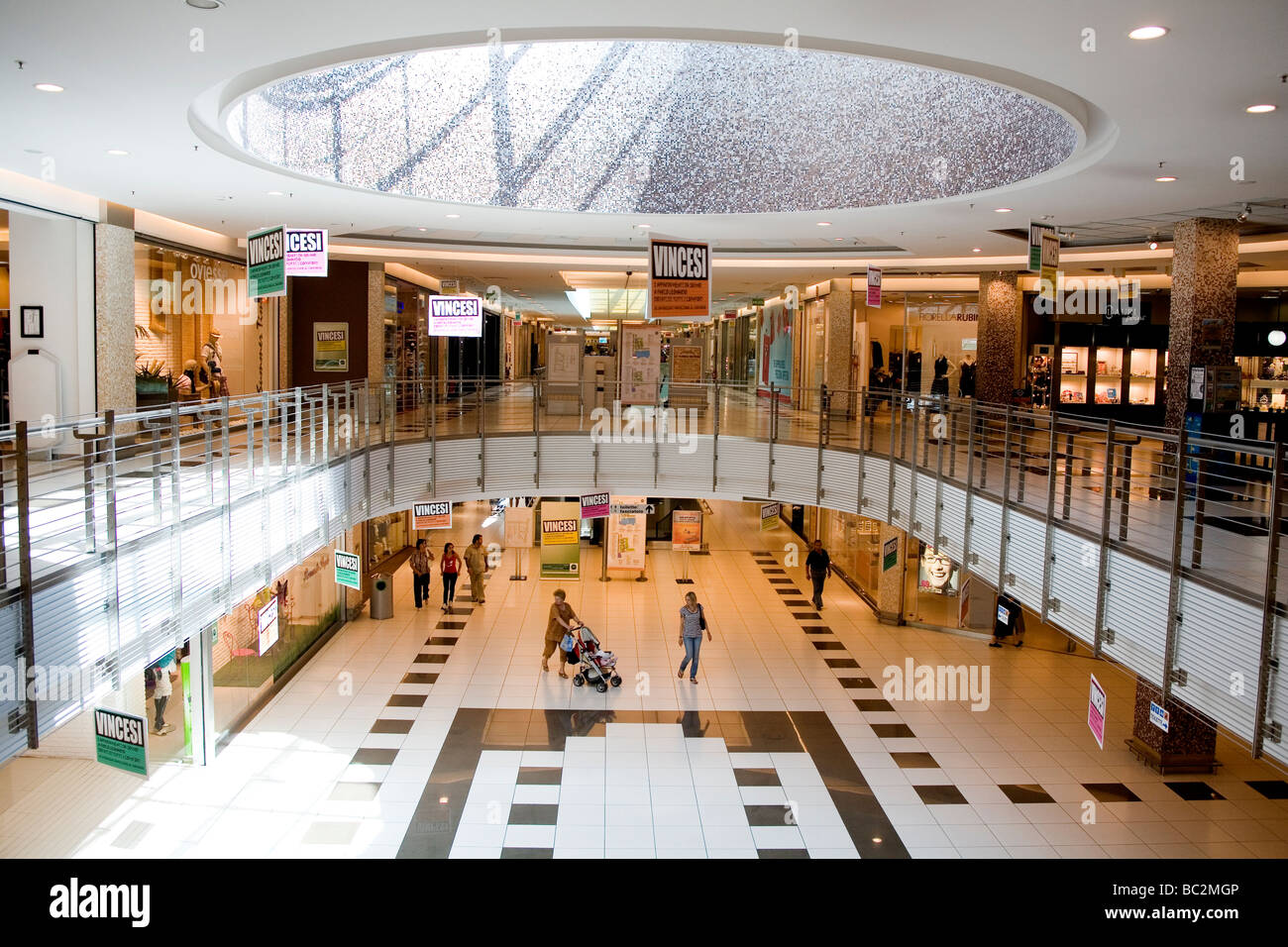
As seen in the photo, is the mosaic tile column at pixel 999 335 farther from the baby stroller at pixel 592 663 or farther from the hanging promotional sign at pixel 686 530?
the baby stroller at pixel 592 663

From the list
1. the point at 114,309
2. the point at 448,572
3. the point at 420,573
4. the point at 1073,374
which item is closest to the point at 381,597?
the point at 420,573

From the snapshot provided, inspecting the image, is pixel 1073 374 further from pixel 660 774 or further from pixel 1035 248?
pixel 660 774

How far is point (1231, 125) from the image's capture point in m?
6.88

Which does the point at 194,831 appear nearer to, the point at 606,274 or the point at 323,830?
the point at 323,830

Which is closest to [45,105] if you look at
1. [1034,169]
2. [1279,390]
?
[1034,169]

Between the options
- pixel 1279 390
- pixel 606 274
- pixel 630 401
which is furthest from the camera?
pixel 606 274

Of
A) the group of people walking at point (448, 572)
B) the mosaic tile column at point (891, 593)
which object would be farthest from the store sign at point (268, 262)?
the mosaic tile column at point (891, 593)

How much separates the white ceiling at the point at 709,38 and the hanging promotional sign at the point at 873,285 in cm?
633

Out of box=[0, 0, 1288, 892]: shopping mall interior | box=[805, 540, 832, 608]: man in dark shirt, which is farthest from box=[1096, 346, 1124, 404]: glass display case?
box=[805, 540, 832, 608]: man in dark shirt

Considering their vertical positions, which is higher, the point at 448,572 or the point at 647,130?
the point at 647,130

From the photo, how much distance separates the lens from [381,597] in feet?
58.1

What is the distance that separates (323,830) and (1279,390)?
14907mm

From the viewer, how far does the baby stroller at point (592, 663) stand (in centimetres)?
1389

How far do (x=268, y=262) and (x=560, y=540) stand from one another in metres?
10.3
